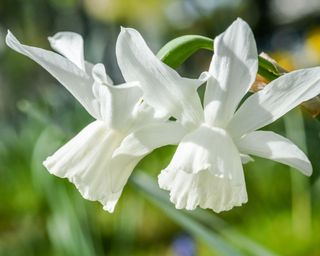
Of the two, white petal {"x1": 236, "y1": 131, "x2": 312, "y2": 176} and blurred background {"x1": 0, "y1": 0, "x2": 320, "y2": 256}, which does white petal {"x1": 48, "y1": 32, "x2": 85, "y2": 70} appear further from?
blurred background {"x1": 0, "y1": 0, "x2": 320, "y2": 256}

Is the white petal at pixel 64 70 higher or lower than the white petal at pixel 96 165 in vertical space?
higher

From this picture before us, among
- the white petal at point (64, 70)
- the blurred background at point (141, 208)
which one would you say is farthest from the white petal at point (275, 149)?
the blurred background at point (141, 208)

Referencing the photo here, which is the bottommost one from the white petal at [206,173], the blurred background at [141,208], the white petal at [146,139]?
the blurred background at [141,208]

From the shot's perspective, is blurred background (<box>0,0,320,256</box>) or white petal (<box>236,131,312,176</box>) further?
blurred background (<box>0,0,320,256</box>)

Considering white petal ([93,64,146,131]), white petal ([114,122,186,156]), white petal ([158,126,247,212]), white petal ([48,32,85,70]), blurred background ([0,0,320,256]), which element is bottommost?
blurred background ([0,0,320,256])

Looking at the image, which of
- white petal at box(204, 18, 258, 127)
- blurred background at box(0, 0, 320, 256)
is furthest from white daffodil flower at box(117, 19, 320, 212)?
blurred background at box(0, 0, 320, 256)

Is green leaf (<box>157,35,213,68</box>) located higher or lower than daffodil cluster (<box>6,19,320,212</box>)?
higher

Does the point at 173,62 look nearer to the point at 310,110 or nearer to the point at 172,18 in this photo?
the point at 310,110

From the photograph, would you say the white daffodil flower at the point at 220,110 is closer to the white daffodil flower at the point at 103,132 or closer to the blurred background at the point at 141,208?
the white daffodil flower at the point at 103,132
